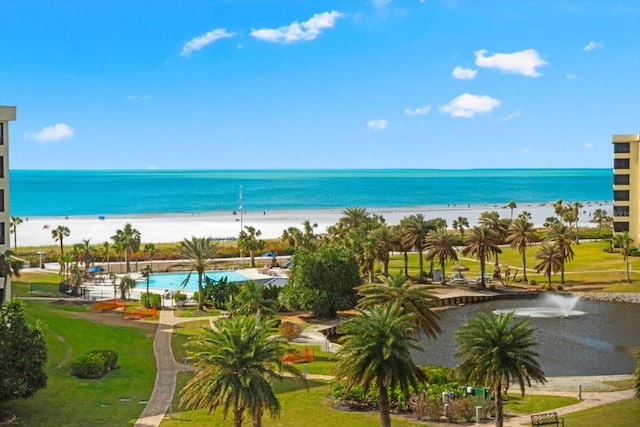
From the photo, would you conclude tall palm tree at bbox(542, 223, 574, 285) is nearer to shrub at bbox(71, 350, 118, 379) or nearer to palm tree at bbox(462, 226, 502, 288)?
palm tree at bbox(462, 226, 502, 288)

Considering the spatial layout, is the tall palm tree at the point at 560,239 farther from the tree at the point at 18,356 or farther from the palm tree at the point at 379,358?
the tree at the point at 18,356

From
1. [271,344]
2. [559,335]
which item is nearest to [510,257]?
[559,335]

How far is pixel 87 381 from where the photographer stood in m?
46.9

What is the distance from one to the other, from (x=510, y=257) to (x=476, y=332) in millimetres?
74043

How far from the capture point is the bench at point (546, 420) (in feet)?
123

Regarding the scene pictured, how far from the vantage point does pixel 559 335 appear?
6512 centimetres

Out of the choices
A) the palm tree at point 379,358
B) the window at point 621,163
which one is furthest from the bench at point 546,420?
the window at point 621,163

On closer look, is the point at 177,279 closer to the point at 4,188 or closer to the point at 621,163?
the point at 4,188

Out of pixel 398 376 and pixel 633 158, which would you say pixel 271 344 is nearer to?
pixel 398 376

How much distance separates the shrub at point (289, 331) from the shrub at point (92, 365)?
1523cm

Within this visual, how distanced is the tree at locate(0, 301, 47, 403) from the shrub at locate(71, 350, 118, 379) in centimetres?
808

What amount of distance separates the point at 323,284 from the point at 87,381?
28.4 metres

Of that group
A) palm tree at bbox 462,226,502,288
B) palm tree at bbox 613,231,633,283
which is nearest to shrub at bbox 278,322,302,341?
palm tree at bbox 462,226,502,288

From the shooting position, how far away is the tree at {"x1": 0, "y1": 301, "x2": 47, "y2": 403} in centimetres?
3750
